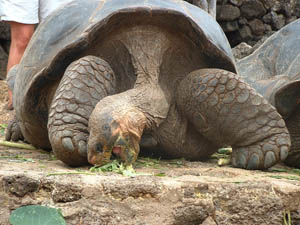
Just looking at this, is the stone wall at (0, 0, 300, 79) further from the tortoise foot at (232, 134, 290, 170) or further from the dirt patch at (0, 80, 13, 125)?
the tortoise foot at (232, 134, 290, 170)

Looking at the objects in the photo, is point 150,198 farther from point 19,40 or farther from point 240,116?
point 19,40

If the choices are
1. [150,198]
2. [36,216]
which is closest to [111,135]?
[150,198]

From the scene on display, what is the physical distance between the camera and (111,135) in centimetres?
237

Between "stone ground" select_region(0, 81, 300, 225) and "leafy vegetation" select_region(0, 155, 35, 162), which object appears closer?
"stone ground" select_region(0, 81, 300, 225)

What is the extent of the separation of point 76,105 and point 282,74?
70.9 inches

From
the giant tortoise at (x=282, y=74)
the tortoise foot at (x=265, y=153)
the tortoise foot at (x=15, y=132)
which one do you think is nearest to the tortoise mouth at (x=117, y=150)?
the tortoise foot at (x=265, y=153)

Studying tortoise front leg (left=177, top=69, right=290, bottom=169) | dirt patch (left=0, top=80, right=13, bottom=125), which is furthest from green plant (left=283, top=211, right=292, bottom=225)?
dirt patch (left=0, top=80, right=13, bottom=125)

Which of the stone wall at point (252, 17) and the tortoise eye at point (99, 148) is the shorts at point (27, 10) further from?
the stone wall at point (252, 17)

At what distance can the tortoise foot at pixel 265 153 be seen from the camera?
2791 mm

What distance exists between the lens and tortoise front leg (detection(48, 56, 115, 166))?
256 cm

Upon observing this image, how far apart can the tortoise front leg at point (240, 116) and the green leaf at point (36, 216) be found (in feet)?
4.18

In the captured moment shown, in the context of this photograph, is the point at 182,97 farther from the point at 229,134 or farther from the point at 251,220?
the point at 251,220

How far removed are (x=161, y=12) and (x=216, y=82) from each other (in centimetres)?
46

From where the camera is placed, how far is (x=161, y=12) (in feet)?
9.23
